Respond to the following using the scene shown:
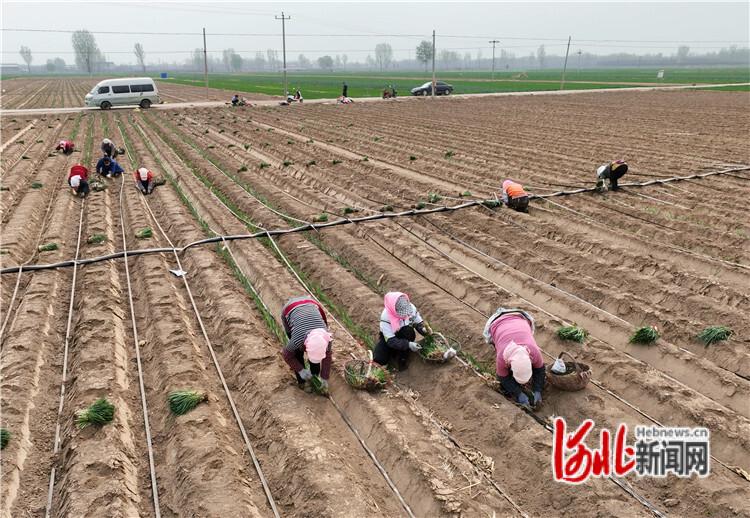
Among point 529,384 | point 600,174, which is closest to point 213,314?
point 529,384

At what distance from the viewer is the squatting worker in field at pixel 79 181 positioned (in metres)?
13.1

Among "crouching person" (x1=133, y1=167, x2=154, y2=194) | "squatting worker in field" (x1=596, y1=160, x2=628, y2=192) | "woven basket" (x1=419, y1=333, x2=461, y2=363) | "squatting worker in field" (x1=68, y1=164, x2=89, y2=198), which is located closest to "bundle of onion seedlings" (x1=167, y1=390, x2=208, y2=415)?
"woven basket" (x1=419, y1=333, x2=461, y2=363)

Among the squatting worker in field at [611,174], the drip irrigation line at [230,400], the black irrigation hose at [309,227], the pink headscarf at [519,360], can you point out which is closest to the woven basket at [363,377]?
the drip irrigation line at [230,400]

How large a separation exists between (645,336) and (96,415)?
21.0ft

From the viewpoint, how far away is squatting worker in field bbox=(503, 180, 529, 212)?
11.3 meters

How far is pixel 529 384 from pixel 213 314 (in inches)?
184

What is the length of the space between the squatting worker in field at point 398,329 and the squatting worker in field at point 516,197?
614cm

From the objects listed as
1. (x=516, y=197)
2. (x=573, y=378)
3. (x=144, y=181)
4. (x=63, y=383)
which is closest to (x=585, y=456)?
(x=573, y=378)

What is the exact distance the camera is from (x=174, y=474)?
15.7 feet

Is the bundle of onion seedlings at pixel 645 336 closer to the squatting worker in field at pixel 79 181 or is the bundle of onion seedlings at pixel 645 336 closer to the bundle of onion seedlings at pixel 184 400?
the bundle of onion seedlings at pixel 184 400

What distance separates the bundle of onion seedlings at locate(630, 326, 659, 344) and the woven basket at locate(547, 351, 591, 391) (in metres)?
1.22

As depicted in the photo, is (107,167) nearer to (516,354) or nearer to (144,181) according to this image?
(144,181)

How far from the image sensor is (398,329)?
19.9ft

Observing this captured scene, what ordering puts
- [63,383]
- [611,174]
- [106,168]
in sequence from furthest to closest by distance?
[106,168] → [611,174] → [63,383]
